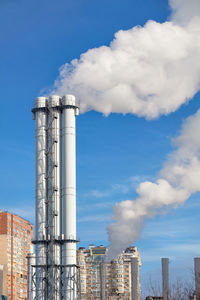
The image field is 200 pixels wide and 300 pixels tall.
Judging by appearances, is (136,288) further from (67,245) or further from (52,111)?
(52,111)

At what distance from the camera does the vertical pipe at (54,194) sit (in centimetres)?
7078

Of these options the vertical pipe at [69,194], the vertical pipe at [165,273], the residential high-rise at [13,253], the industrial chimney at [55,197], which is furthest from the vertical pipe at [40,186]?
the residential high-rise at [13,253]

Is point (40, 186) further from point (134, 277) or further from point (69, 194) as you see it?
point (134, 277)

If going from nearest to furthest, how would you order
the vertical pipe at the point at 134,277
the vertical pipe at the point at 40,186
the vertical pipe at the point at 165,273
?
the vertical pipe at the point at 165,273, the vertical pipe at the point at 40,186, the vertical pipe at the point at 134,277

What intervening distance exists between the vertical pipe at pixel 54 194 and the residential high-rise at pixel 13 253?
6681cm

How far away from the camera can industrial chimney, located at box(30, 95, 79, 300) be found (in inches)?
2783

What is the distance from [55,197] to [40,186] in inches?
102

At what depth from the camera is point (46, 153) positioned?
7362cm

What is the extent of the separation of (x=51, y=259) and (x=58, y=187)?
9345mm

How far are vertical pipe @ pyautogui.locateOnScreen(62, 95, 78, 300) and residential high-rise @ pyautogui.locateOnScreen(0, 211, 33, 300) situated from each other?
6779 centimetres

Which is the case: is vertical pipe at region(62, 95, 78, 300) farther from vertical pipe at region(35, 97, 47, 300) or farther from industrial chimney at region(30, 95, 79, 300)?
vertical pipe at region(35, 97, 47, 300)

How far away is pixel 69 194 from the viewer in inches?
2825

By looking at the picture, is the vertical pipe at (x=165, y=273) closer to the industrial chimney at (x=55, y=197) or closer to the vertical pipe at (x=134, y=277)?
the vertical pipe at (x=134, y=277)

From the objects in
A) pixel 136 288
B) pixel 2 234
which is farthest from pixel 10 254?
pixel 136 288
